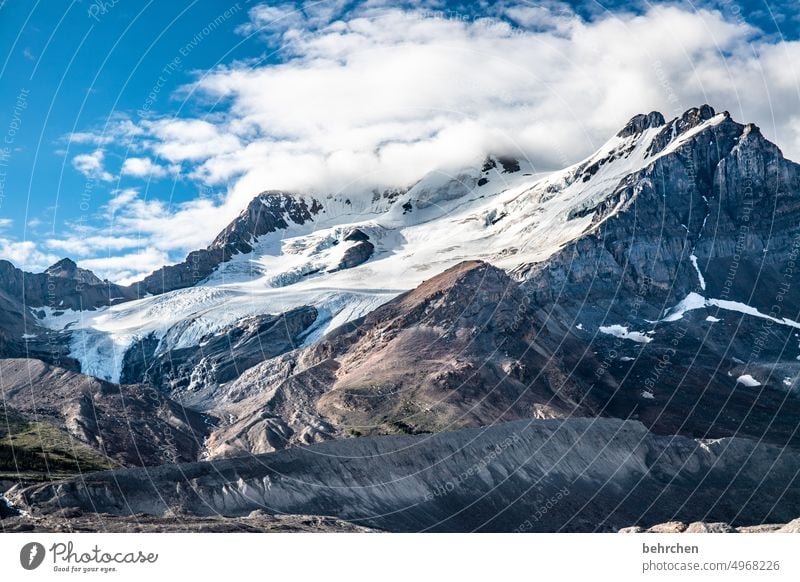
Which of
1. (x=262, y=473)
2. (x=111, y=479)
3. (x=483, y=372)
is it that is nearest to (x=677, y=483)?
(x=483, y=372)

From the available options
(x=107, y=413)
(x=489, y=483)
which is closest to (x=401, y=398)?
(x=107, y=413)

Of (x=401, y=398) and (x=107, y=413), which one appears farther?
(x=401, y=398)

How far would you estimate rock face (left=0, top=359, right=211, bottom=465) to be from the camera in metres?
148

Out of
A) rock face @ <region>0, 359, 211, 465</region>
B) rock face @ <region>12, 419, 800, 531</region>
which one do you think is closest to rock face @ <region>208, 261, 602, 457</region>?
rock face @ <region>0, 359, 211, 465</region>

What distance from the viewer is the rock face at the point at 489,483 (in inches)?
3804

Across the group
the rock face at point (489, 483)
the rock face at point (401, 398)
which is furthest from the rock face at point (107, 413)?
the rock face at point (489, 483)

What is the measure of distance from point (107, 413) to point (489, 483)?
7073 cm

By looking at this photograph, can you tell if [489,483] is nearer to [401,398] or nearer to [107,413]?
[401,398]

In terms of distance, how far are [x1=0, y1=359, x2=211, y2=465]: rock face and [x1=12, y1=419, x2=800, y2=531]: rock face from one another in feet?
132

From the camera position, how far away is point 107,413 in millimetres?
165375

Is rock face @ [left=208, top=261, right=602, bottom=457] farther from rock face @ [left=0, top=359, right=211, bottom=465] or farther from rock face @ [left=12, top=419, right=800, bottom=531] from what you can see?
rock face @ [left=12, top=419, right=800, bottom=531]

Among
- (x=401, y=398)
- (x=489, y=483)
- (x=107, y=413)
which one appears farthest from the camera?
(x=401, y=398)

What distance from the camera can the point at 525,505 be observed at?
404 ft
